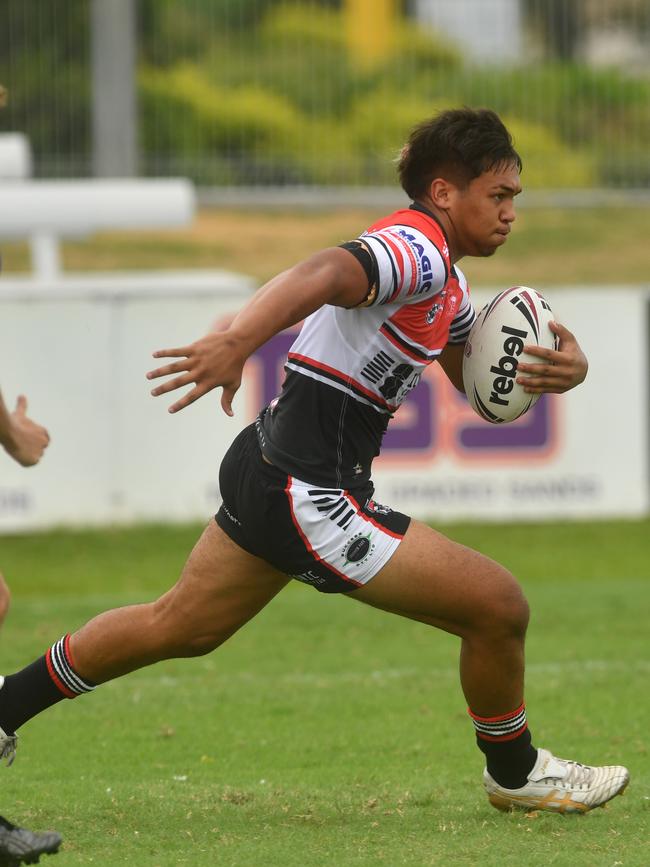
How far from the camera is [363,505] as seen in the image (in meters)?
5.03

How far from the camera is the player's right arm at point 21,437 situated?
17.7 feet

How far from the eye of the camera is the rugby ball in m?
5.27

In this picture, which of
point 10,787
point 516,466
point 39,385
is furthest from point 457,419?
point 10,787

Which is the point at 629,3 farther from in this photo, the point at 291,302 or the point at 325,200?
the point at 291,302

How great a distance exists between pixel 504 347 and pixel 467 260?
14419 mm

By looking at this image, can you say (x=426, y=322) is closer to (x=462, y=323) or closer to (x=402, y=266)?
(x=402, y=266)

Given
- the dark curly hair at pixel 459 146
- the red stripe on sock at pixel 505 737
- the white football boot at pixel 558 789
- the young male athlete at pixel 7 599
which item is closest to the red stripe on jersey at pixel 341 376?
the dark curly hair at pixel 459 146

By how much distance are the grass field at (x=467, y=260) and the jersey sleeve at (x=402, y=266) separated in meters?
14.3

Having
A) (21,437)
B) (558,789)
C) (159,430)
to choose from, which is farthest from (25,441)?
(159,430)

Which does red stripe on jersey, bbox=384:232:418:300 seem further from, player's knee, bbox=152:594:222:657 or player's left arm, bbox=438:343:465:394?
player's knee, bbox=152:594:222:657

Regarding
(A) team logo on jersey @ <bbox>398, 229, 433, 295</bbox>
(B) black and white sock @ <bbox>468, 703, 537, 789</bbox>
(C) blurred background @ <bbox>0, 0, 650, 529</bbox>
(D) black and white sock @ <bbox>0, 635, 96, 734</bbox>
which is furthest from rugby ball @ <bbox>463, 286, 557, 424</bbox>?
(C) blurred background @ <bbox>0, 0, 650, 529</bbox>

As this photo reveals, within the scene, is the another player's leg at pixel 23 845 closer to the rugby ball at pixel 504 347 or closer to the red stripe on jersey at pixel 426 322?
the red stripe on jersey at pixel 426 322

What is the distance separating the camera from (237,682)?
7.91 m

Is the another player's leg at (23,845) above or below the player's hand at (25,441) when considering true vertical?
below
